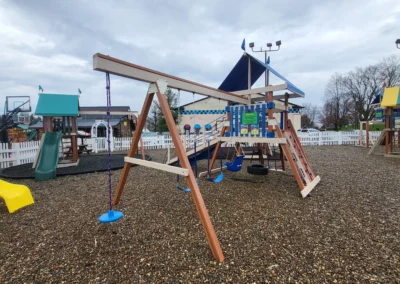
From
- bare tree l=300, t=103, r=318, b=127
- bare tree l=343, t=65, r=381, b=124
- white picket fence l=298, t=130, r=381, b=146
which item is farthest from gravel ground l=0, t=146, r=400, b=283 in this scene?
bare tree l=300, t=103, r=318, b=127

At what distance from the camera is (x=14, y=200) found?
3922mm

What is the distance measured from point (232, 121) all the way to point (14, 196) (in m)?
4.97

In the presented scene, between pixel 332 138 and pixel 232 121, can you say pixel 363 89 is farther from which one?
pixel 232 121

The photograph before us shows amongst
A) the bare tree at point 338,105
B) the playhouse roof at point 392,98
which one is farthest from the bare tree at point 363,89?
the playhouse roof at point 392,98

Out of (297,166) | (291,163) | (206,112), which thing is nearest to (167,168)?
(291,163)

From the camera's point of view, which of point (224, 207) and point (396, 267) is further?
point (224, 207)

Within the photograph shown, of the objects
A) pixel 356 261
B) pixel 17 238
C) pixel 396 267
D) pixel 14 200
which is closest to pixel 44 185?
pixel 14 200

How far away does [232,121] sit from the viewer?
5.65 m

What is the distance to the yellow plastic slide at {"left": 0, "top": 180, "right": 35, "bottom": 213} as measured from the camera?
3.87 m

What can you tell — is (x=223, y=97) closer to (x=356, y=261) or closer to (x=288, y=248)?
(x=288, y=248)

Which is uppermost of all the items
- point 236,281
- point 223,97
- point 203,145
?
point 223,97

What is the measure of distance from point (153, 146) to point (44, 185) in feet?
36.8

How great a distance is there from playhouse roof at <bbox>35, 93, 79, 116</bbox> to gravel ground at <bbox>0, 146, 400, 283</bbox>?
441 cm

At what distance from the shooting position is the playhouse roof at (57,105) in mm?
8171
